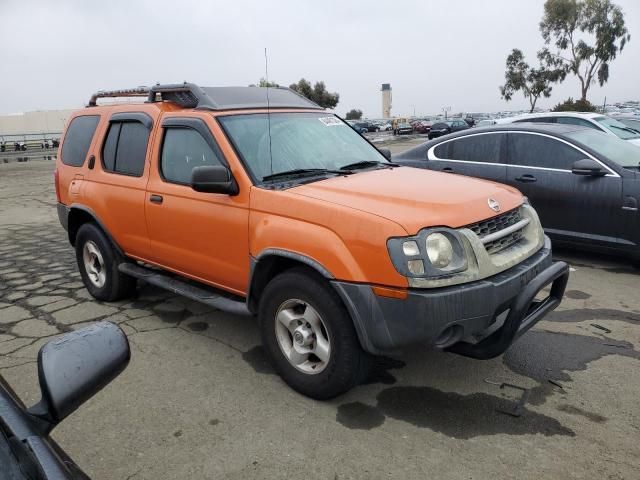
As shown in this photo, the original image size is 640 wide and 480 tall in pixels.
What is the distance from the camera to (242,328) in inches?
175

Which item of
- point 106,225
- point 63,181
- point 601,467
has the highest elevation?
point 63,181

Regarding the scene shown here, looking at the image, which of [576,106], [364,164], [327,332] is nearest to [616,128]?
[364,164]

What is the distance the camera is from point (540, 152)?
241 inches

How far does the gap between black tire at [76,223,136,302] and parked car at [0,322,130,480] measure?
322 centimetres

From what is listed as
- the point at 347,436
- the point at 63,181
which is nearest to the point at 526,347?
the point at 347,436

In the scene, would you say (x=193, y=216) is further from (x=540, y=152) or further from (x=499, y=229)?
(x=540, y=152)

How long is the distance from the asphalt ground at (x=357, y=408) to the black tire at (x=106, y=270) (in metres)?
0.25

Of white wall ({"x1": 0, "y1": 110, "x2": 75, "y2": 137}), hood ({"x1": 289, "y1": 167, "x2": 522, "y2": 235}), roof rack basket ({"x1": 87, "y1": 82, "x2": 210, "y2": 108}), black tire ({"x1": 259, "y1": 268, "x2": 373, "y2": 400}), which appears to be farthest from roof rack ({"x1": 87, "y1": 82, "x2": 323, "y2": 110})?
white wall ({"x1": 0, "y1": 110, "x2": 75, "y2": 137})

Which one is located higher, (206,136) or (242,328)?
(206,136)

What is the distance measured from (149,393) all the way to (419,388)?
1744mm

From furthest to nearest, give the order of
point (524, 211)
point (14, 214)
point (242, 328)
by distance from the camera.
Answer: point (14, 214), point (242, 328), point (524, 211)

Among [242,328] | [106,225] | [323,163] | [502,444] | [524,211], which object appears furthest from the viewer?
[106,225]

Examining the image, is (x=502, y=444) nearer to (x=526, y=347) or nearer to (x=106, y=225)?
(x=526, y=347)

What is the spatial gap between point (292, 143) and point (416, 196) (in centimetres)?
118
